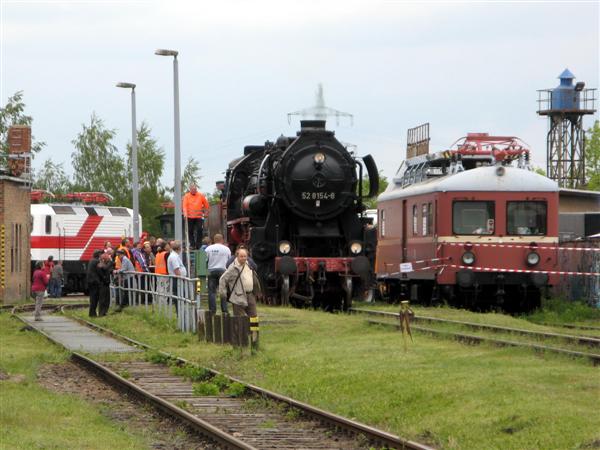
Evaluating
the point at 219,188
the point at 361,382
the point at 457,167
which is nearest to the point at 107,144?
the point at 219,188

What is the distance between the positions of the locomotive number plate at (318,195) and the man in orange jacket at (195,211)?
6.13 metres

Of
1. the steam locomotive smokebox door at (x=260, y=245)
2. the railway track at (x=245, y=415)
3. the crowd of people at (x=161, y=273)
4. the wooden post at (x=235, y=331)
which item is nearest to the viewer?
the railway track at (x=245, y=415)

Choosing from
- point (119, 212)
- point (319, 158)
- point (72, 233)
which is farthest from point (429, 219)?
point (119, 212)

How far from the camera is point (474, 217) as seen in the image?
96.0 feet

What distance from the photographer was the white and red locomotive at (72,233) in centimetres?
5122

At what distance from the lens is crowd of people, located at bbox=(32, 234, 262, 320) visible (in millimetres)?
21000

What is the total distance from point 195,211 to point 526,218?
10.5 metres

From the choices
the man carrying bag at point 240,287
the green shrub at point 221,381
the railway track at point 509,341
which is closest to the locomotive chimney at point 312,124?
the railway track at point 509,341

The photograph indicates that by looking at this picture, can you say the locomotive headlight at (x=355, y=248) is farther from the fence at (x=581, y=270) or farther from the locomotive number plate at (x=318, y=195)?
the fence at (x=581, y=270)

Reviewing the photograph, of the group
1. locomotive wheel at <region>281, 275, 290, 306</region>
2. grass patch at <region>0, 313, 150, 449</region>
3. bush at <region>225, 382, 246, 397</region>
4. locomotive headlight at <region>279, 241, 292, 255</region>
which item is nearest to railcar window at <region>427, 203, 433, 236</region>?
locomotive headlight at <region>279, 241, 292, 255</region>

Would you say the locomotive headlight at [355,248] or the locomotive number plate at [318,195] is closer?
the locomotive number plate at [318,195]

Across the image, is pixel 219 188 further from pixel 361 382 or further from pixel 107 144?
pixel 107 144

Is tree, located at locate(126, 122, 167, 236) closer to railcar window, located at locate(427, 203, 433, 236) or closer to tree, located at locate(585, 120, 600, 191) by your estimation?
tree, located at locate(585, 120, 600, 191)

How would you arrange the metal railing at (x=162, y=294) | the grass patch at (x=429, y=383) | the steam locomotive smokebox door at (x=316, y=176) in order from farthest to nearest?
the steam locomotive smokebox door at (x=316, y=176) → the metal railing at (x=162, y=294) → the grass patch at (x=429, y=383)
